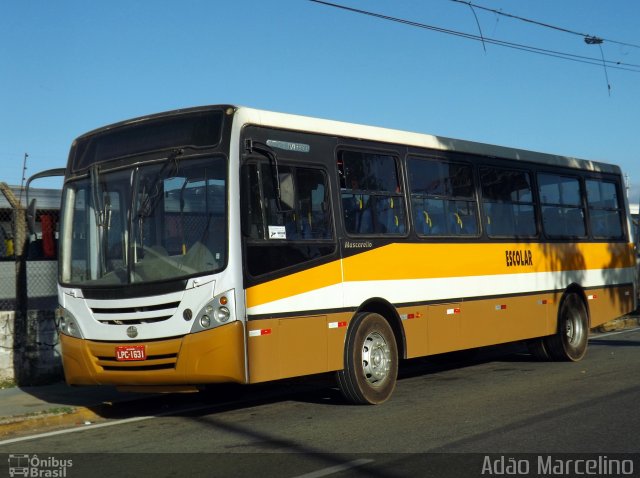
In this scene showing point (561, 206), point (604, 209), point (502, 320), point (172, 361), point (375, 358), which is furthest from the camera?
point (604, 209)

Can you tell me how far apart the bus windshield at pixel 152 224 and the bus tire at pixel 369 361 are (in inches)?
84.6

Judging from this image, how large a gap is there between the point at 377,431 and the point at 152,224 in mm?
3109

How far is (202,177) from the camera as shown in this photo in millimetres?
9062

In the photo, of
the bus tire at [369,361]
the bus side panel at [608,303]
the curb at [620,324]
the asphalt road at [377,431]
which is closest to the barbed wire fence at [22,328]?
the asphalt road at [377,431]

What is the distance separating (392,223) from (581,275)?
524cm

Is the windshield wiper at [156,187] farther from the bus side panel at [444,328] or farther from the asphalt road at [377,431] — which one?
the bus side panel at [444,328]

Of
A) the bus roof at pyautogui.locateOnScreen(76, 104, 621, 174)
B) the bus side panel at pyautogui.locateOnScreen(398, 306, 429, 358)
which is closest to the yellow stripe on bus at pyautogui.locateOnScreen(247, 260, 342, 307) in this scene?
the bus side panel at pyautogui.locateOnScreen(398, 306, 429, 358)

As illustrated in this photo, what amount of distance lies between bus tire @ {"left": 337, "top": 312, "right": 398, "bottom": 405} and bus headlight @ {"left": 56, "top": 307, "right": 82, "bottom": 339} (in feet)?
9.70

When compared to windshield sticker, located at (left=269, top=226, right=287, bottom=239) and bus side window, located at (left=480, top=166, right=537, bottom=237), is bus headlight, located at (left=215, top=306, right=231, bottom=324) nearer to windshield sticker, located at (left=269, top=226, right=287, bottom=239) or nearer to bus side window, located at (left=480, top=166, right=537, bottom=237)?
windshield sticker, located at (left=269, top=226, right=287, bottom=239)

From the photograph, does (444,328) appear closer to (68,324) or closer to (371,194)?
(371,194)

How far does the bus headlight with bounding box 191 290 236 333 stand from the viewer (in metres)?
8.73

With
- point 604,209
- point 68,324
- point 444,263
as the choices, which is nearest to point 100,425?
point 68,324

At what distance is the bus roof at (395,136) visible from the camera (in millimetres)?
9438

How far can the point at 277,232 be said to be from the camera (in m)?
9.30
